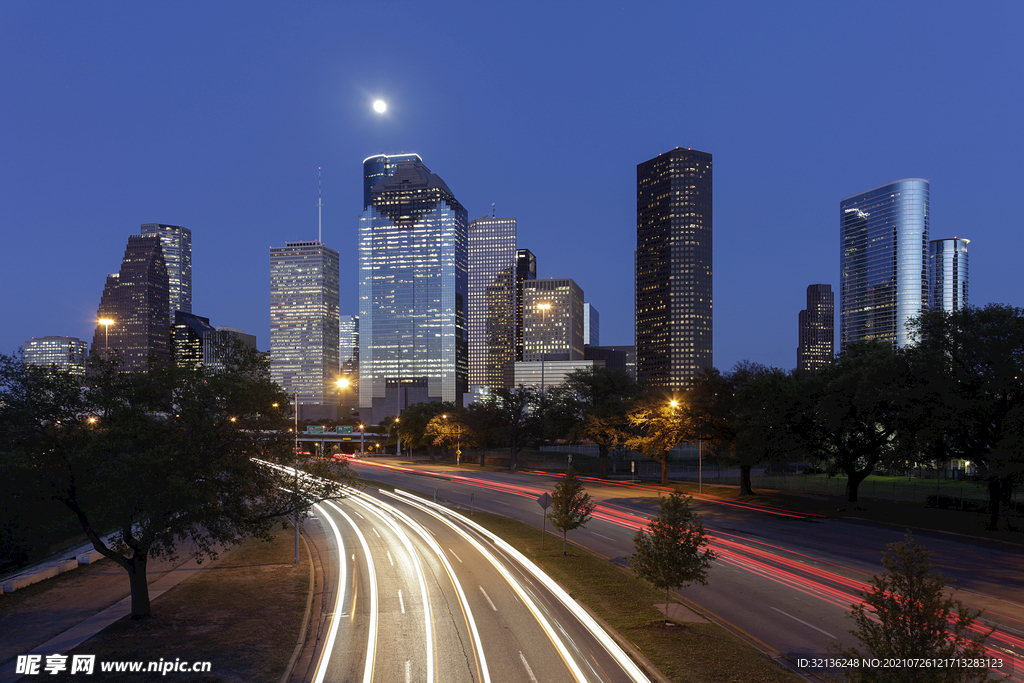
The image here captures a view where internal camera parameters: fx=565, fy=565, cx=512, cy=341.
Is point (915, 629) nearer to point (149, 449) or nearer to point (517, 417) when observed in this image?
point (149, 449)

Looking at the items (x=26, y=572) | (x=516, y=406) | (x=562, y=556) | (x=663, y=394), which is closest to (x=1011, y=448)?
(x=562, y=556)

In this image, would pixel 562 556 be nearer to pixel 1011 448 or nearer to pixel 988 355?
pixel 1011 448

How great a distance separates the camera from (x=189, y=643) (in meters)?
17.3

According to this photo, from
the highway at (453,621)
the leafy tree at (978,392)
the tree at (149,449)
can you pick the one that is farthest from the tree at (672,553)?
the leafy tree at (978,392)

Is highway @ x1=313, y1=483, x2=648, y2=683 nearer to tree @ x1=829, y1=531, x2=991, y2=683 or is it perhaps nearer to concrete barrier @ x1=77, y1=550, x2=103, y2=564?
tree @ x1=829, y1=531, x2=991, y2=683

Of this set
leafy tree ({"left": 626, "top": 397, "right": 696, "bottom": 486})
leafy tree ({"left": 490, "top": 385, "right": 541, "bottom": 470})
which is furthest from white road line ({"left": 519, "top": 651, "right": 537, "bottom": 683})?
leafy tree ({"left": 490, "top": 385, "right": 541, "bottom": 470})

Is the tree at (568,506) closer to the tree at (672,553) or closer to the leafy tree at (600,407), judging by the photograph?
the tree at (672,553)

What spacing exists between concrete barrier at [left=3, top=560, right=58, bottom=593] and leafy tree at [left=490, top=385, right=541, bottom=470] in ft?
214

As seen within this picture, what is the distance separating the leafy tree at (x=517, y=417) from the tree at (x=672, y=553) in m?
69.3

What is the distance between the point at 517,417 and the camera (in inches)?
3529

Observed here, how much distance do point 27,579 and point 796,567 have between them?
A: 34485 millimetres

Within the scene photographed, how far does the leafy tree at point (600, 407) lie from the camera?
6689 cm

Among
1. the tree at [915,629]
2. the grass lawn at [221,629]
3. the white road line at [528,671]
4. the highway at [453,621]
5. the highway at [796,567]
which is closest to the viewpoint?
the tree at [915,629]

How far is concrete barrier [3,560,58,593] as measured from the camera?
77.7ft
